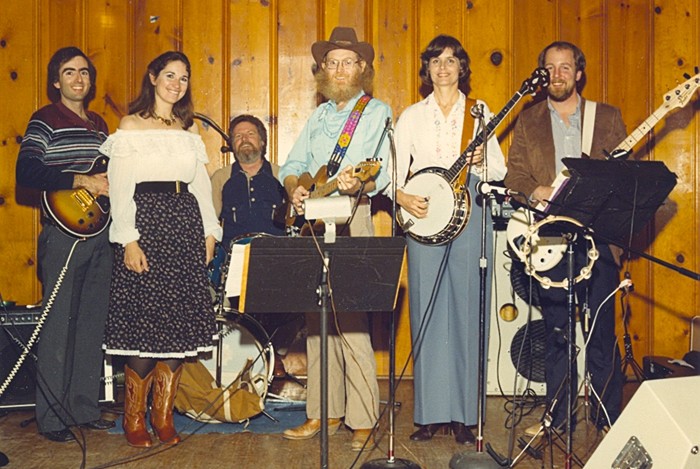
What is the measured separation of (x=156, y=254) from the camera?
13.0 feet

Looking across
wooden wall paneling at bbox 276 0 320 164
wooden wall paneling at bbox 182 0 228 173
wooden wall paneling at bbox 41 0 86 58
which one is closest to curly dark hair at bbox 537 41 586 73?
wooden wall paneling at bbox 276 0 320 164

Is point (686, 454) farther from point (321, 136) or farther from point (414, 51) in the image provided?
point (414, 51)

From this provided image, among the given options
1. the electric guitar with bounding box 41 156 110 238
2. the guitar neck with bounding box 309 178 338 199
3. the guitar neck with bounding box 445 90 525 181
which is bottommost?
the electric guitar with bounding box 41 156 110 238

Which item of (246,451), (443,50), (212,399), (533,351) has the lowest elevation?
(246,451)

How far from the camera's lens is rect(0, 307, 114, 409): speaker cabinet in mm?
4516

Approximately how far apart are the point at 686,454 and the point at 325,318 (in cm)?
127

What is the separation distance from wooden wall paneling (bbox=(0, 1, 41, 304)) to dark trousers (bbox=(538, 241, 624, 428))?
3.13m

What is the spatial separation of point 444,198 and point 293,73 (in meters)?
1.84

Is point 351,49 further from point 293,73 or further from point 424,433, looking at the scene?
point 424,433

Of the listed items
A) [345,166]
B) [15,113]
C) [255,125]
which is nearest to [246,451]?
[345,166]

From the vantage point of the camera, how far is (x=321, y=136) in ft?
13.4

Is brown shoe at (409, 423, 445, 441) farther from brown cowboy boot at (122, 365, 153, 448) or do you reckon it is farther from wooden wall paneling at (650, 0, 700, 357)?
wooden wall paneling at (650, 0, 700, 357)

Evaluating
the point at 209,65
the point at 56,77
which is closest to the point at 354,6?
the point at 209,65

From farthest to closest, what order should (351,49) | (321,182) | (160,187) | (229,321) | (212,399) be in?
(229,321), (212,399), (351,49), (160,187), (321,182)
